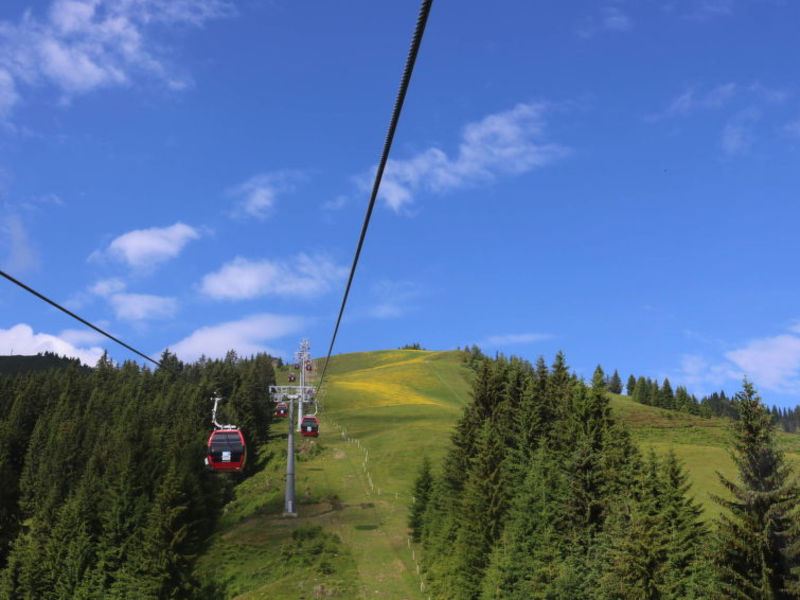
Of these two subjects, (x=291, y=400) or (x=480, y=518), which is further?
(x=291, y=400)

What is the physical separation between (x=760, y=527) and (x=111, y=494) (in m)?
62.5

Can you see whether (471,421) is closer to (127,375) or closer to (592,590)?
(592,590)

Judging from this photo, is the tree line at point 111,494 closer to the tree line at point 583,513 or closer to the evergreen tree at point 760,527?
the tree line at point 583,513

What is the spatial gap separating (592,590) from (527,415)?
21.0 meters

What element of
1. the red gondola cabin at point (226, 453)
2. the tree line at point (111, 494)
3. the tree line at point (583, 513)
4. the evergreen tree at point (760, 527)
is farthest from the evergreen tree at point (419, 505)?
the evergreen tree at point (760, 527)

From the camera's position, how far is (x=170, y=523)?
55.5 metres

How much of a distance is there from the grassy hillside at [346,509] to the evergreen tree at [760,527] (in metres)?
1.38

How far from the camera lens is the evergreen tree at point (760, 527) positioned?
76.8 feet

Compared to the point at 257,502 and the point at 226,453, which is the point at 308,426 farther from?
the point at 257,502

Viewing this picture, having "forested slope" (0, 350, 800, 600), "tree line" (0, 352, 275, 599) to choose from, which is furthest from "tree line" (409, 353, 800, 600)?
"tree line" (0, 352, 275, 599)

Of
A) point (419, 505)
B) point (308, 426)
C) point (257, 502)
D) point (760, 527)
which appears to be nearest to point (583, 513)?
point (760, 527)

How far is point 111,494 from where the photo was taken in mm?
65750

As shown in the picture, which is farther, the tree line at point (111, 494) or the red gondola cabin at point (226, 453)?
the tree line at point (111, 494)

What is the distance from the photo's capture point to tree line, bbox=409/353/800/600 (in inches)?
958
